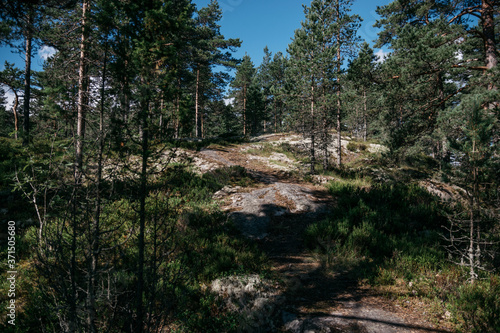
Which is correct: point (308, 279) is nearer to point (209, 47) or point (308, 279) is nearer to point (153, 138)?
point (153, 138)

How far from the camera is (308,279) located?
519 centimetres

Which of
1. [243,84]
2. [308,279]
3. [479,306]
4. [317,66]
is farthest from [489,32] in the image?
[243,84]

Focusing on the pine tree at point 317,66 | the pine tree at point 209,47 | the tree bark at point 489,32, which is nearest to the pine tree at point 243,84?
the pine tree at point 209,47

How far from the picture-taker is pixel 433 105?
37.6ft

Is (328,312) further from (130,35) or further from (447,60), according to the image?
(447,60)

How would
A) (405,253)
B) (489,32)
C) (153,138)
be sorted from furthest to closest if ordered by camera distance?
1. (489,32)
2. (405,253)
3. (153,138)

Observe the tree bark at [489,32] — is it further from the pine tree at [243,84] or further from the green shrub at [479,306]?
the pine tree at [243,84]

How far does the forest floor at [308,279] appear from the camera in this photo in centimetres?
377

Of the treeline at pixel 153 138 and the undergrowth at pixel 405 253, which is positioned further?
the undergrowth at pixel 405 253

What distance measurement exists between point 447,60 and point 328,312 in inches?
479

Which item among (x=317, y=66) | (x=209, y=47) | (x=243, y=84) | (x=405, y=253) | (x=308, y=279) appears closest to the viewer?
(x=308, y=279)

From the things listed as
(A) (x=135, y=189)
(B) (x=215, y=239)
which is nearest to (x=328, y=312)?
(B) (x=215, y=239)

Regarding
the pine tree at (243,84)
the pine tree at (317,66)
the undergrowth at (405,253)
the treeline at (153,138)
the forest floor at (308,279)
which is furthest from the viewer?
the pine tree at (243,84)

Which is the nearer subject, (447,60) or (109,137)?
(109,137)
